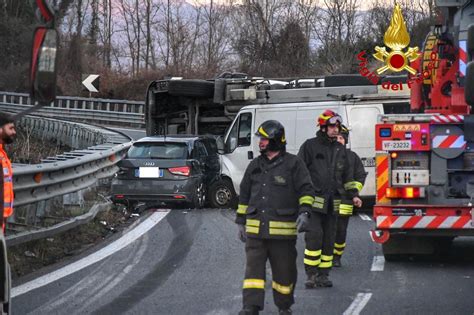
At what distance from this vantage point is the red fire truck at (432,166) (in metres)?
10.7

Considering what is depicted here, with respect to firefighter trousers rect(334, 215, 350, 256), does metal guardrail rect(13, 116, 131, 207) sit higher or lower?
higher

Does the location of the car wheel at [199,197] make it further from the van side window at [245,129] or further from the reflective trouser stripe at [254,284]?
the reflective trouser stripe at [254,284]

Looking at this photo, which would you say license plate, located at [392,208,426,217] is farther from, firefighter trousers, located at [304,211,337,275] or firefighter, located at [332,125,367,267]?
firefighter trousers, located at [304,211,337,275]

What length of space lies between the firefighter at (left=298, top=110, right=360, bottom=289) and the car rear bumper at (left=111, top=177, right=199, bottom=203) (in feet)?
24.4

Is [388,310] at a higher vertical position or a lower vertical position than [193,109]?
lower

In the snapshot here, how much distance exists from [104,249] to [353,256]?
3.27 meters

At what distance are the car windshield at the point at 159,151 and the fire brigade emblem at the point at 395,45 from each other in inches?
292

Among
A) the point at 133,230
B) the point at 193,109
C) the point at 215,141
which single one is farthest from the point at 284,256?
→ the point at 193,109

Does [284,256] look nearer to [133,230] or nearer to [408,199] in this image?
[408,199]

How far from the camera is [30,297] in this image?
29.7ft

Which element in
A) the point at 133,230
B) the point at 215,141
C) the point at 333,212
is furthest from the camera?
the point at 215,141

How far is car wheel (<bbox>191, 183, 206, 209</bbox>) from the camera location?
60.1 ft

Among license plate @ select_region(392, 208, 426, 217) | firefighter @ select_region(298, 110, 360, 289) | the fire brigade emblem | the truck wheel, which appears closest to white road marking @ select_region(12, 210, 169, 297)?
firefighter @ select_region(298, 110, 360, 289)

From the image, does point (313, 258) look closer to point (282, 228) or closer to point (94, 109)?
point (282, 228)
